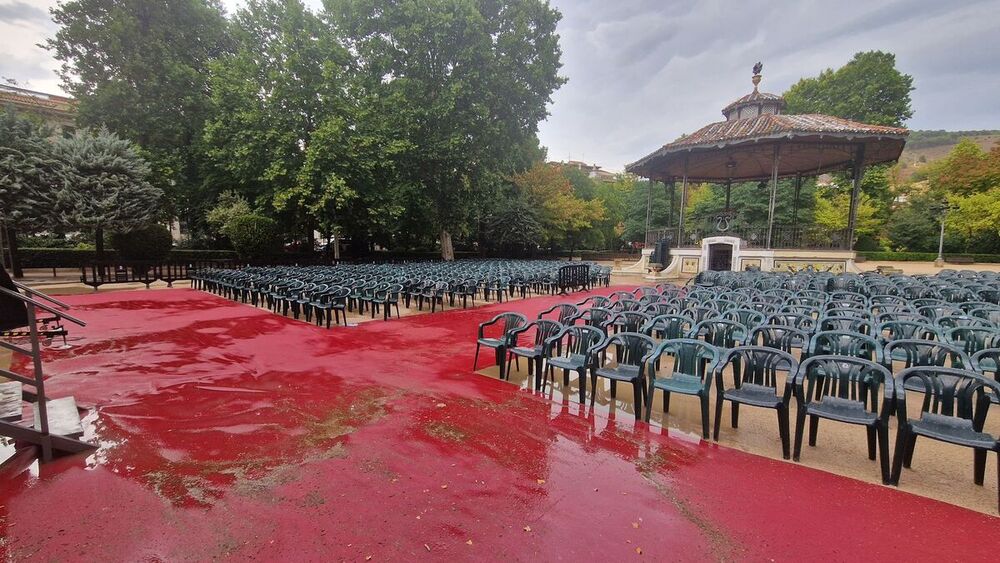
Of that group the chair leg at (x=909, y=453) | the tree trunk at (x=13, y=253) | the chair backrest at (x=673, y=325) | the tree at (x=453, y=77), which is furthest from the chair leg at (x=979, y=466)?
the tree trunk at (x=13, y=253)

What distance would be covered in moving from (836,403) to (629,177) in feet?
176

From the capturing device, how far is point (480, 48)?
Answer: 79.8 feet

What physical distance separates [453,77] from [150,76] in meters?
16.6

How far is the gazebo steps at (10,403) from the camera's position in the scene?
374cm

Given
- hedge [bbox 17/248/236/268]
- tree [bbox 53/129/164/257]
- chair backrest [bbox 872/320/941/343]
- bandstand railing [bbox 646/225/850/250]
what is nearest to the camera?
chair backrest [bbox 872/320/941/343]

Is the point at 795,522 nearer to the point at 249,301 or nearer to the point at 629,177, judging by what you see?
the point at 249,301

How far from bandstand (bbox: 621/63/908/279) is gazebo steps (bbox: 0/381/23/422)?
21.0 meters

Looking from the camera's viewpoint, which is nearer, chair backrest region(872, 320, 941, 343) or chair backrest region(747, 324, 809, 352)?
chair backrest region(747, 324, 809, 352)

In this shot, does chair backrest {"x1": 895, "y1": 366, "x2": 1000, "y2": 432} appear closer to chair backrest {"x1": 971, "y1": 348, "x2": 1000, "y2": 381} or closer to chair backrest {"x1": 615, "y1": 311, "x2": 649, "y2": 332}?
chair backrest {"x1": 971, "y1": 348, "x2": 1000, "y2": 381}

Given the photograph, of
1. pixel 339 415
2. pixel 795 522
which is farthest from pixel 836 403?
pixel 339 415

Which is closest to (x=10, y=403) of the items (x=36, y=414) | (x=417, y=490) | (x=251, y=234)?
(x=36, y=414)

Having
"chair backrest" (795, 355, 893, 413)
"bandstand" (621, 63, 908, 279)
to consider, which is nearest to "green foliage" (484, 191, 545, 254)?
"bandstand" (621, 63, 908, 279)

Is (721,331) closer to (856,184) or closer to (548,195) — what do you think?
(856,184)

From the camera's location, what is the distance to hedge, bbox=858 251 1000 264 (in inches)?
1257
